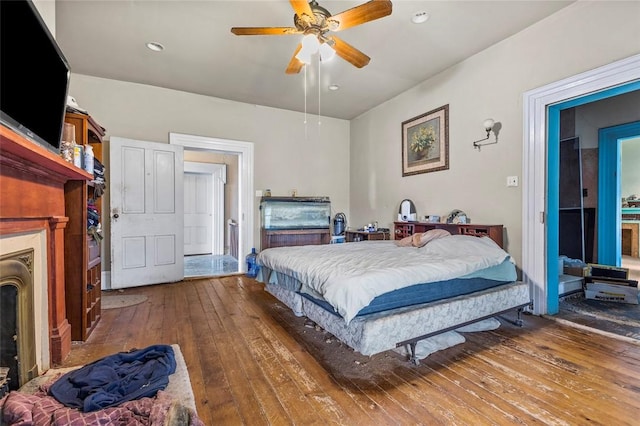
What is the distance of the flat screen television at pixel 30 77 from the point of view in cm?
111

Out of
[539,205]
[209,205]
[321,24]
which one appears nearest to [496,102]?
[539,205]

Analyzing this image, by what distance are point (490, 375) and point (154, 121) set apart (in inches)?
181

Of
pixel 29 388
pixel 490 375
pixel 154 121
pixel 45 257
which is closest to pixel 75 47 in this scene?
pixel 154 121

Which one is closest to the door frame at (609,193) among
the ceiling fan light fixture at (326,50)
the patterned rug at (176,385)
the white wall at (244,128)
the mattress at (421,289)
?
the mattress at (421,289)

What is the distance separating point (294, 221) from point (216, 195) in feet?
9.66

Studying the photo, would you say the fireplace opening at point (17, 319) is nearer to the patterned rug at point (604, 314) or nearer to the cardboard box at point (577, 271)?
the patterned rug at point (604, 314)

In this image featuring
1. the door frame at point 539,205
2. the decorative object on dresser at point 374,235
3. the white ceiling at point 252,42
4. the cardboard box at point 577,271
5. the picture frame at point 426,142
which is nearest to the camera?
the white ceiling at point 252,42

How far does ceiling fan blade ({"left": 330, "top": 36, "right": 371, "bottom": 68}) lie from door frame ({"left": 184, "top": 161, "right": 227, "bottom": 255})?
465cm

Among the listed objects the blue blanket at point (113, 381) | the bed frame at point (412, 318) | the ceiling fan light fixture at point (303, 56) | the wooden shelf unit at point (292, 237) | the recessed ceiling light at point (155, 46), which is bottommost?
the blue blanket at point (113, 381)

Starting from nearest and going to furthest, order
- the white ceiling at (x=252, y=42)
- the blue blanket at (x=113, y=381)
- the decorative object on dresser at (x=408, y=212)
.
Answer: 1. the blue blanket at (x=113, y=381)
2. the white ceiling at (x=252, y=42)
3. the decorative object on dresser at (x=408, y=212)

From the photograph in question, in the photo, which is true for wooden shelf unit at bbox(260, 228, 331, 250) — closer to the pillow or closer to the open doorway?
the open doorway

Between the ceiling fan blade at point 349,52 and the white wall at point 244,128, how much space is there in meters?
2.50

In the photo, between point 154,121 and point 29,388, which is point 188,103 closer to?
point 154,121

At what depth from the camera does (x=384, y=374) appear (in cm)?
173
